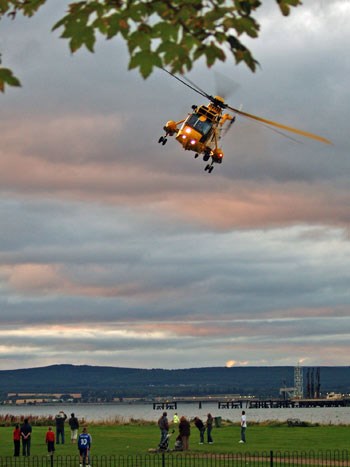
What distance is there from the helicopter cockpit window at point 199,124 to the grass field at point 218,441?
1856 centimetres

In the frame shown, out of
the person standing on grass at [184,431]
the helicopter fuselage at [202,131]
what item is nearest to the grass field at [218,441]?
the person standing on grass at [184,431]

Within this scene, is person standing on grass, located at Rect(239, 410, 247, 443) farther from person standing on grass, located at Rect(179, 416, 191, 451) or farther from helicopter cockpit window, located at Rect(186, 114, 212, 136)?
helicopter cockpit window, located at Rect(186, 114, 212, 136)

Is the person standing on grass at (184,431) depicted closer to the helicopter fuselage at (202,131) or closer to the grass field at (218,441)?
the grass field at (218,441)

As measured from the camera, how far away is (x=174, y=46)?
42.2ft

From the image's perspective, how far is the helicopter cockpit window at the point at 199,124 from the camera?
59.0m

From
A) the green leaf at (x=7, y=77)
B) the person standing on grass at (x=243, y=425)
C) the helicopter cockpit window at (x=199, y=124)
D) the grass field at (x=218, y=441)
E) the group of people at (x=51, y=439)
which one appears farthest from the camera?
the helicopter cockpit window at (x=199, y=124)

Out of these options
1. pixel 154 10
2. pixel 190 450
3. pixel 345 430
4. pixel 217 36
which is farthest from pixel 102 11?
pixel 345 430

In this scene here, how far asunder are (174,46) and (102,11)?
1.23m

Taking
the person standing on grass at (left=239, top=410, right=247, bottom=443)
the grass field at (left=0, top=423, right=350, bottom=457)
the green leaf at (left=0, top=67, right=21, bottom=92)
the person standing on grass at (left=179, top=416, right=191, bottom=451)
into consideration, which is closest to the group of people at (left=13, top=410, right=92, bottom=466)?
the grass field at (left=0, top=423, right=350, bottom=457)

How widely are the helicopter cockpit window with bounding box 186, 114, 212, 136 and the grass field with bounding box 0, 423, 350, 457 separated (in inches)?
731

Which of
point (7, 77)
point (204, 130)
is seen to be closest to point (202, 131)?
point (204, 130)

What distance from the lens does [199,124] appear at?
59438 millimetres

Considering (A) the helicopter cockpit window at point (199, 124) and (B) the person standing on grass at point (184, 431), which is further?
(A) the helicopter cockpit window at point (199, 124)

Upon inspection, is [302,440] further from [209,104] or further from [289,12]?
[289,12]
